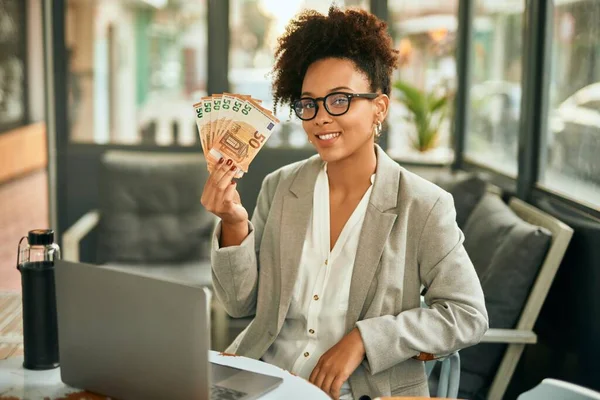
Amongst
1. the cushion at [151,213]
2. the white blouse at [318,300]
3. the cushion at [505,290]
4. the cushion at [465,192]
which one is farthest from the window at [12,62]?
the white blouse at [318,300]

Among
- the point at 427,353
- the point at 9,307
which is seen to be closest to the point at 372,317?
the point at 427,353

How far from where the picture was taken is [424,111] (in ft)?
14.6

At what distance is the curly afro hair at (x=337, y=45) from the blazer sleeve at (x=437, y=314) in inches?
15.5

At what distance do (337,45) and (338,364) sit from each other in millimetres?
792

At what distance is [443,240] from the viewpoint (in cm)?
194

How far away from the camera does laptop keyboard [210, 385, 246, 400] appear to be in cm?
142

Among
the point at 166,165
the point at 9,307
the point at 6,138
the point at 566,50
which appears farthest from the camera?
the point at 6,138

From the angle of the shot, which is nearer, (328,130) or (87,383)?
(87,383)

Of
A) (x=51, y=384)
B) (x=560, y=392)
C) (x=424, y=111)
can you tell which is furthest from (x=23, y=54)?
(x=560, y=392)

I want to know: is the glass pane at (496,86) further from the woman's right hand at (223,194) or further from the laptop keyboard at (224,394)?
the laptop keyboard at (224,394)

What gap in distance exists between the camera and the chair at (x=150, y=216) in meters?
4.23

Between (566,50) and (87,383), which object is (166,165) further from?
(87,383)

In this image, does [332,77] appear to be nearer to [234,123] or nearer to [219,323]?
[234,123]

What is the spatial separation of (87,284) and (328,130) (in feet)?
2.67
